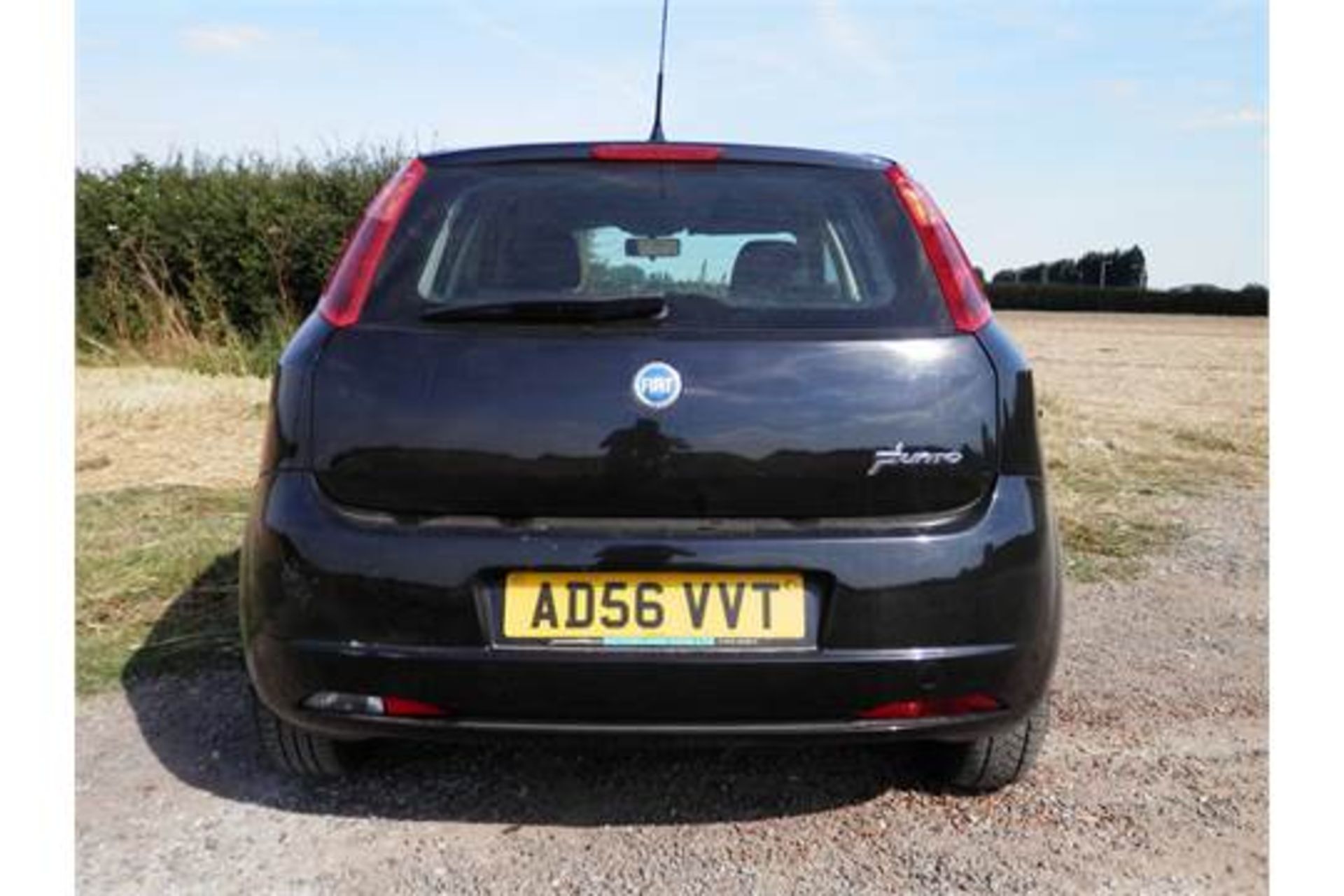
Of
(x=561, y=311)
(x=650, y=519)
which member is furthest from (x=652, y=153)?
(x=650, y=519)

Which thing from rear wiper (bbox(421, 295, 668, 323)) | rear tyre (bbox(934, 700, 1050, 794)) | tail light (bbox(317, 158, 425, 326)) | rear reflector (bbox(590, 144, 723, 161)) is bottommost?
rear tyre (bbox(934, 700, 1050, 794))

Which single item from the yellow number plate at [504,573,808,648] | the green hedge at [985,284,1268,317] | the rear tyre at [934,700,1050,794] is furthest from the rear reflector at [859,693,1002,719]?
the green hedge at [985,284,1268,317]

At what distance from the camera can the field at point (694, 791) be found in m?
2.48

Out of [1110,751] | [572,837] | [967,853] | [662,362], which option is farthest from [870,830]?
[662,362]

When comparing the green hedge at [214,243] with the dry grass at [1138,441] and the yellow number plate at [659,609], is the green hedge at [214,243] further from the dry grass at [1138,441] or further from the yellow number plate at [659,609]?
the yellow number plate at [659,609]

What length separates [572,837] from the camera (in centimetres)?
259

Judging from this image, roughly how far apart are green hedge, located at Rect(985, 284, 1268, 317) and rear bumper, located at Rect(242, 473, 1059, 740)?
2383 inches

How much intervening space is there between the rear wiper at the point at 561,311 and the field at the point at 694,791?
3.89 feet

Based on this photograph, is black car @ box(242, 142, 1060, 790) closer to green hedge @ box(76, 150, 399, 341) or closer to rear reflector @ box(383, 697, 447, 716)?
rear reflector @ box(383, 697, 447, 716)

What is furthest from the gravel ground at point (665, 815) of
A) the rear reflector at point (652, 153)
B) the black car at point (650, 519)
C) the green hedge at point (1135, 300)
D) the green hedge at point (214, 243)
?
the green hedge at point (1135, 300)

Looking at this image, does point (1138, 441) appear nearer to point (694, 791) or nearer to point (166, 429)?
point (694, 791)

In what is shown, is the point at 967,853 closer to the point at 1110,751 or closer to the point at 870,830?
the point at 870,830

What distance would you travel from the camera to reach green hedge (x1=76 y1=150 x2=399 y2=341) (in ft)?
39.9

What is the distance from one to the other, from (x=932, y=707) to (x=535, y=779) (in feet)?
3.63
